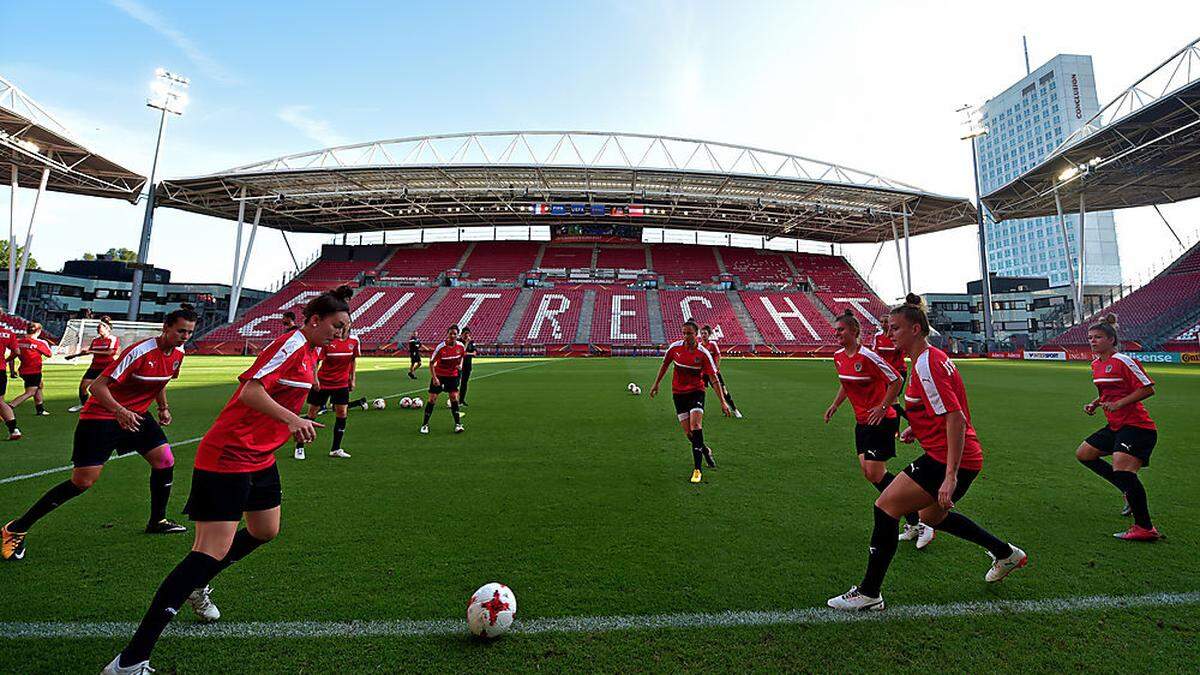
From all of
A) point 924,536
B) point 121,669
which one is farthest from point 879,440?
point 121,669

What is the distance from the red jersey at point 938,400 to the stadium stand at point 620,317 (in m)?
37.4

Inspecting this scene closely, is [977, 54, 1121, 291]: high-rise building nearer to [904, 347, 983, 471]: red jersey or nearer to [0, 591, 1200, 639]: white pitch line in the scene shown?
[904, 347, 983, 471]: red jersey

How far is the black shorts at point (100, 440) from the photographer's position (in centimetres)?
386

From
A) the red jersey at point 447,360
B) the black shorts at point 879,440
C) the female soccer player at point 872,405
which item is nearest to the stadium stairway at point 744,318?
the red jersey at point 447,360

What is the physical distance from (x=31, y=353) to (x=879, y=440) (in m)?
14.0

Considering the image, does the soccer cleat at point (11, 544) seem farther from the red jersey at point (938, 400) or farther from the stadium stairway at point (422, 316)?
the stadium stairway at point (422, 316)

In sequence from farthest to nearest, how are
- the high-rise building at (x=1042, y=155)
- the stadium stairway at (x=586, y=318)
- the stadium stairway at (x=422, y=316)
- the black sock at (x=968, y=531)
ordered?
the high-rise building at (x=1042, y=155)
the stadium stairway at (x=586, y=318)
the stadium stairway at (x=422, y=316)
the black sock at (x=968, y=531)

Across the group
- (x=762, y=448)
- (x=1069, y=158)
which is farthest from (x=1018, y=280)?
(x=762, y=448)

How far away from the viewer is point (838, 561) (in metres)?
3.64

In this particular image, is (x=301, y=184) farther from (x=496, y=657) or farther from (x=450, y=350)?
(x=496, y=657)

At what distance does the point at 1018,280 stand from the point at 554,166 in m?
57.2

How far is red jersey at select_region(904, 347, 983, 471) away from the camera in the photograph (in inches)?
118

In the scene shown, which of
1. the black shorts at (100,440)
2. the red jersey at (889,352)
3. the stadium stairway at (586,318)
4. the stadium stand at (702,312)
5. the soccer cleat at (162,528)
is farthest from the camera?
the stadium stand at (702,312)

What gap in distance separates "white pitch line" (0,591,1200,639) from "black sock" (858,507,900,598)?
138 millimetres
